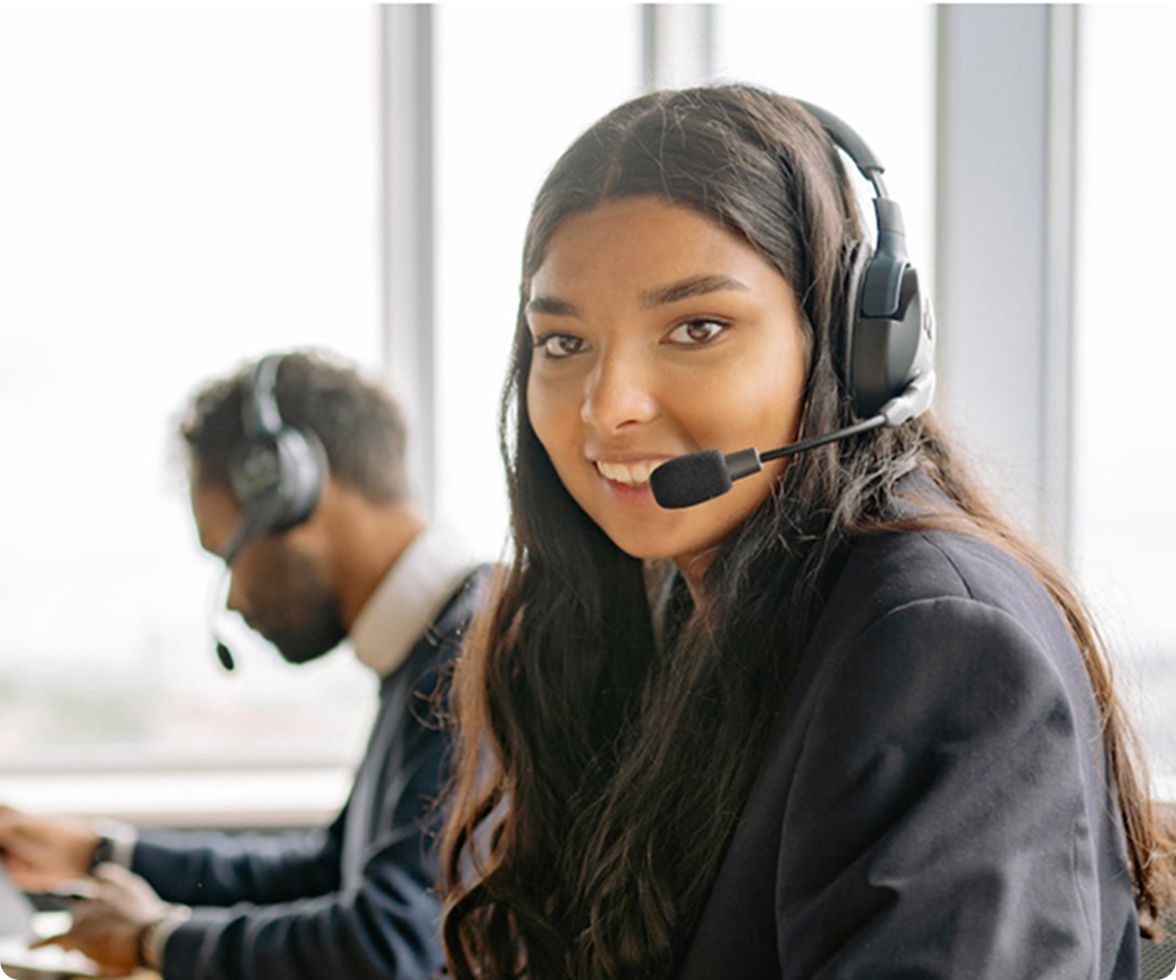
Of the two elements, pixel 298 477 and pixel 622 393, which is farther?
pixel 298 477

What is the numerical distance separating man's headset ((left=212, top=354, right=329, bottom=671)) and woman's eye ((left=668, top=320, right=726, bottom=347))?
85 cm

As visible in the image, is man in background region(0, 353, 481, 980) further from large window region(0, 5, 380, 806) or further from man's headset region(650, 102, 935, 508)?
large window region(0, 5, 380, 806)

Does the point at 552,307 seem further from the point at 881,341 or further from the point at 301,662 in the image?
the point at 301,662

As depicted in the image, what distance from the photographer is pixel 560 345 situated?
0.90 meters

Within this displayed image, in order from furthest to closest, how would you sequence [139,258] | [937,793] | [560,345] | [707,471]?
[139,258]
[560,345]
[707,471]
[937,793]

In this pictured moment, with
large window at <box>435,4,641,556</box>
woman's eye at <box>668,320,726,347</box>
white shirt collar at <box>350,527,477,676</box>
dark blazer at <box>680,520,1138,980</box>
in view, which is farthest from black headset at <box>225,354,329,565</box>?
dark blazer at <box>680,520,1138,980</box>

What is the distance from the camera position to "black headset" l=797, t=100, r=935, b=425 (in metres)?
0.84

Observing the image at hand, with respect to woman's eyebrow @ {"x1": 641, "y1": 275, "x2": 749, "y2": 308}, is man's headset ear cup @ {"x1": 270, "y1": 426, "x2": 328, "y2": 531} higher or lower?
lower

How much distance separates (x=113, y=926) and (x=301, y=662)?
436 millimetres

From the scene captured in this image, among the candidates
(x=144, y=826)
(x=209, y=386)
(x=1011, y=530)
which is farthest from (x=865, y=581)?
(x=144, y=826)

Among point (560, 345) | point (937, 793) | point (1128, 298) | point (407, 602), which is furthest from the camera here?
point (1128, 298)

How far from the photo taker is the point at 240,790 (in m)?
2.34

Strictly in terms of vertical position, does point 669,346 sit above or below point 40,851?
above

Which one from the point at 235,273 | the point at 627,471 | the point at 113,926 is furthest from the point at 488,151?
the point at 627,471
